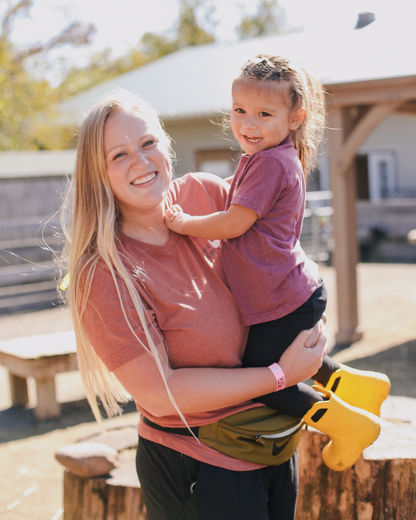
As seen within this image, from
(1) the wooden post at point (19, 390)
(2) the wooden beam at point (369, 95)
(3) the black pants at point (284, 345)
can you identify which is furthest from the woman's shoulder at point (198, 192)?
(2) the wooden beam at point (369, 95)

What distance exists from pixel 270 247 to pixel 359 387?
0.68 meters

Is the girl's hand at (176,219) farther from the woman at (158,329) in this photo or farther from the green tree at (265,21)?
the green tree at (265,21)

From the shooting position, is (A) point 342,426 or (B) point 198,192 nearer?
(A) point 342,426

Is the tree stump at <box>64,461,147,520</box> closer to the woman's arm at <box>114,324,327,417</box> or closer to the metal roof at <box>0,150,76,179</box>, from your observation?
the woman's arm at <box>114,324,327,417</box>

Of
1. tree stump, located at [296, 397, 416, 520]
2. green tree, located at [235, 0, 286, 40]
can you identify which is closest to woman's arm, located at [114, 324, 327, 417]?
tree stump, located at [296, 397, 416, 520]

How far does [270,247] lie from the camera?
5.52ft

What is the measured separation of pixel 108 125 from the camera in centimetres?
157

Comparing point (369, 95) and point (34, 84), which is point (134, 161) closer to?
point (369, 95)

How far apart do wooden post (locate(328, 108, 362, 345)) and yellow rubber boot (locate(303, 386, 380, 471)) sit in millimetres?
4922

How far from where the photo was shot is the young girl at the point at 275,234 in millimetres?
1654

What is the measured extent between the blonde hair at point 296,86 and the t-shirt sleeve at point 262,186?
213mm

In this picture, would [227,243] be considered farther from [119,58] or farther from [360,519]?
[119,58]

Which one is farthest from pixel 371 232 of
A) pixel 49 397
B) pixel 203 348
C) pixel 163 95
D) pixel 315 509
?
pixel 203 348

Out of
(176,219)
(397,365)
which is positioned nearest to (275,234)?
(176,219)
